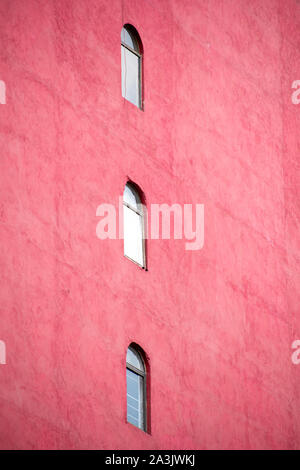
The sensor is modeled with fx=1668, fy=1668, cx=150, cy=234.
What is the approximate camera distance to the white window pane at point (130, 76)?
76.4ft

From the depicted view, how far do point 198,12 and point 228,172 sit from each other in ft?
8.12

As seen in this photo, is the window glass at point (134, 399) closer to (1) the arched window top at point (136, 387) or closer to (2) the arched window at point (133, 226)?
(1) the arched window top at point (136, 387)

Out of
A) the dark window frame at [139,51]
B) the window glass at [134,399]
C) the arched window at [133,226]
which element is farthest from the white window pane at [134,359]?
the dark window frame at [139,51]

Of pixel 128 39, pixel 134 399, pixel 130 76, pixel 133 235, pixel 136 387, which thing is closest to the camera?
pixel 134 399

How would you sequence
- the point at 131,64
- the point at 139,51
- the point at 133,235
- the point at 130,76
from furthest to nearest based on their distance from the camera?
the point at 139,51 → the point at 131,64 → the point at 130,76 → the point at 133,235

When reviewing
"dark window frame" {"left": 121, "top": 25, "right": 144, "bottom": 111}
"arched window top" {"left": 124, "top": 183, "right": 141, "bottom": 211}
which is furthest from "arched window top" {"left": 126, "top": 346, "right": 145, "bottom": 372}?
"dark window frame" {"left": 121, "top": 25, "right": 144, "bottom": 111}

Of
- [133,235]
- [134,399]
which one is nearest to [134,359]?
[134,399]

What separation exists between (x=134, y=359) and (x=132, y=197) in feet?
7.48

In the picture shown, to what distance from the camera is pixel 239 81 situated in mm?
25891

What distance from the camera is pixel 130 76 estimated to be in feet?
76.9

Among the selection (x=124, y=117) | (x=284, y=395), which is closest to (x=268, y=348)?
(x=284, y=395)

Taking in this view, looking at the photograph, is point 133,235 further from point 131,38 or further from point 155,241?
point 131,38

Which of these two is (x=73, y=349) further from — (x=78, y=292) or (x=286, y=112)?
(x=286, y=112)

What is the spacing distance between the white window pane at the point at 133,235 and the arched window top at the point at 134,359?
123cm
